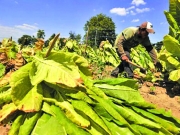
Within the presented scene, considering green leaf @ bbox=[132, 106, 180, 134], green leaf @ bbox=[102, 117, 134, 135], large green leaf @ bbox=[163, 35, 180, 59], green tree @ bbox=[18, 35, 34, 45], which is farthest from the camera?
large green leaf @ bbox=[163, 35, 180, 59]

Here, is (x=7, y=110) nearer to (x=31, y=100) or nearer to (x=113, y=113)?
(x=31, y=100)

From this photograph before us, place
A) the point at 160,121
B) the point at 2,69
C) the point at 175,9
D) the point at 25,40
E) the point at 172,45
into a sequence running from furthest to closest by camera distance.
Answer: the point at 175,9, the point at 172,45, the point at 25,40, the point at 2,69, the point at 160,121

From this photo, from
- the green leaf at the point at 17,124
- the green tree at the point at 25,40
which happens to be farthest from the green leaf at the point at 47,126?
the green tree at the point at 25,40

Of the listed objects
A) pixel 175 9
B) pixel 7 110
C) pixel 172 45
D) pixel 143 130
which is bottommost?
pixel 143 130

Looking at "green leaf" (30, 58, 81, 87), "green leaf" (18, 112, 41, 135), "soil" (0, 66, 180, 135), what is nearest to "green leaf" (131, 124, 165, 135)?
"green leaf" (30, 58, 81, 87)

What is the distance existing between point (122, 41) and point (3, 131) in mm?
3494

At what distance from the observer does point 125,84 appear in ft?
7.43

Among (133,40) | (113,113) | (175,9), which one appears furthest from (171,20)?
(113,113)

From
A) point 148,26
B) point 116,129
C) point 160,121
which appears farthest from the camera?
point 148,26

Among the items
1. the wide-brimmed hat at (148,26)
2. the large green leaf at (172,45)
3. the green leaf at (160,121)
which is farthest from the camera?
the large green leaf at (172,45)

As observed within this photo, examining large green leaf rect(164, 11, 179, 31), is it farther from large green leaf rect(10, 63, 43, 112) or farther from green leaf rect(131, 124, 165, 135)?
large green leaf rect(10, 63, 43, 112)

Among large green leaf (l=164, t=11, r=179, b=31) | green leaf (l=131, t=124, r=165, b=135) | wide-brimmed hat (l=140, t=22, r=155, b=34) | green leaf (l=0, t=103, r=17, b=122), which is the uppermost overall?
large green leaf (l=164, t=11, r=179, b=31)

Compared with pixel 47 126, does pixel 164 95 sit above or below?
below

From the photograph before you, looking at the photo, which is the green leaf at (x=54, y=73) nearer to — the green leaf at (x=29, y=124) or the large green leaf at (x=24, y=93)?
the large green leaf at (x=24, y=93)
